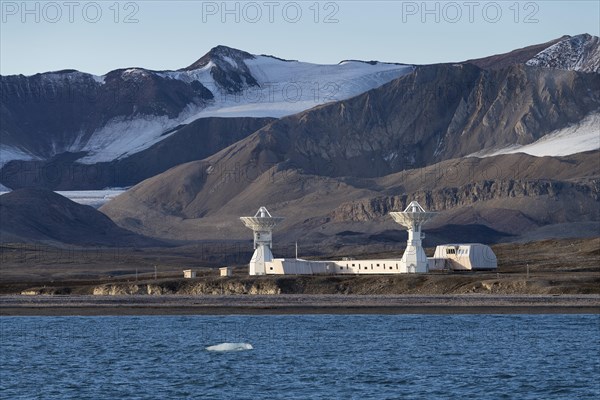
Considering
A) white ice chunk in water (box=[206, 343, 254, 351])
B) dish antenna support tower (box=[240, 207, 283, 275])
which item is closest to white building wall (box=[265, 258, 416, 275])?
dish antenna support tower (box=[240, 207, 283, 275])

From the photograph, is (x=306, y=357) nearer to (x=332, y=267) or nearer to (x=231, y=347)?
(x=231, y=347)

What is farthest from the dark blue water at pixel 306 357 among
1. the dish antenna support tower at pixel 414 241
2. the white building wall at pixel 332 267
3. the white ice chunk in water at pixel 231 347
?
the white building wall at pixel 332 267

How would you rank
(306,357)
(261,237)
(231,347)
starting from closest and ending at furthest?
(306,357) < (231,347) < (261,237)

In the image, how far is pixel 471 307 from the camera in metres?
104

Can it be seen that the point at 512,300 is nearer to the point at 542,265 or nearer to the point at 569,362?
the point at 569,362

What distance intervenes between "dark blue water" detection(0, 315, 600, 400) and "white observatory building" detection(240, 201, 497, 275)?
3195 centimetres

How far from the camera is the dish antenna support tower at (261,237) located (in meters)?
139

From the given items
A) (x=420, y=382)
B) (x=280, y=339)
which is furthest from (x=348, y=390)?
(x=280, y=339)

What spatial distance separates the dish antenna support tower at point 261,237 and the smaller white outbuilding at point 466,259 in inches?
630

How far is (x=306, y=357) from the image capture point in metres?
80.6

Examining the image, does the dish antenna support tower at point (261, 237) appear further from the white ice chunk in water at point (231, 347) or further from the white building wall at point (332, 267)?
the white ice chunk in water at point (231, 347)

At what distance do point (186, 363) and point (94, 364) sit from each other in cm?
501

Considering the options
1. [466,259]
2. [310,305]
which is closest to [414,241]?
[466,259]

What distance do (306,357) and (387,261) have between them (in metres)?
58.3
